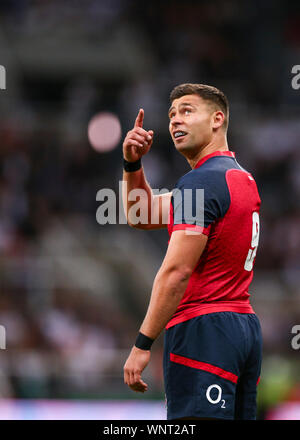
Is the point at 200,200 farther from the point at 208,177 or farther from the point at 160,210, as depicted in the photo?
the point at 160,210

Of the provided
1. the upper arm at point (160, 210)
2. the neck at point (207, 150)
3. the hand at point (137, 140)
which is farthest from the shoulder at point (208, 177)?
the upper arm at point (160, 210)

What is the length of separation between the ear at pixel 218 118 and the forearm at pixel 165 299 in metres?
0.88

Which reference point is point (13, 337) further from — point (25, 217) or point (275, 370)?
point (275, 370)

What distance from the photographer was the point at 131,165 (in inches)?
175

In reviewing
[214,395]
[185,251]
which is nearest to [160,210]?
[185,251]

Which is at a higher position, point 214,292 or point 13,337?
point 214,292

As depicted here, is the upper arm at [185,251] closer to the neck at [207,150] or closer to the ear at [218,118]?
the neck at [207,150]

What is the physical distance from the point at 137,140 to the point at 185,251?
816 millimetres

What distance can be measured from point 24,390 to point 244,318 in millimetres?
5293

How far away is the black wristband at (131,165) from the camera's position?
14.6ft

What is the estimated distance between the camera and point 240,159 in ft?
42.3

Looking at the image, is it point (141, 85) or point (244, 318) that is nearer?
point (244, 318)

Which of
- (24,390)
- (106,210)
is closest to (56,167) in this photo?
(106,210)

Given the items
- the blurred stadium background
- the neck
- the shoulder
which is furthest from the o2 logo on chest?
the blurred stadium background
